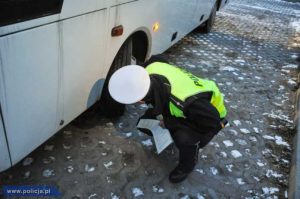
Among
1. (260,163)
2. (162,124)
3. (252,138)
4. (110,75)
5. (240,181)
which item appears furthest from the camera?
(252,138)

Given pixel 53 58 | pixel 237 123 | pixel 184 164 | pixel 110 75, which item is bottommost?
pixel 237 123

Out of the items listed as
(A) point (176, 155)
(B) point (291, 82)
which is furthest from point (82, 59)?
(B) point (291, 82)

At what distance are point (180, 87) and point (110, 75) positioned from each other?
968 mm

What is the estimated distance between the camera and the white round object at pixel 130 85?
248 cm

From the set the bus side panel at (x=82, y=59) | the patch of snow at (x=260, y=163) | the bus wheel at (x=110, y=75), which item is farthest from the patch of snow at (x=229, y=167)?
the bus side panel at (x=82, y=59)

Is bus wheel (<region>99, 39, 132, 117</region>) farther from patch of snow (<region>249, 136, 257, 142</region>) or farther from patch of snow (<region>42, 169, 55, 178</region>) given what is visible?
patch of snow (<region>249, 136, 257, 142</region>)

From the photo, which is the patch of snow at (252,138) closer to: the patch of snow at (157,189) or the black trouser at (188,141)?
the black trouser at (188,141)

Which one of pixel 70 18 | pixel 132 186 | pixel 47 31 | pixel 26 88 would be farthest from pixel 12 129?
pixel 132 186

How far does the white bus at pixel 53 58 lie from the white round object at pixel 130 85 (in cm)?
33

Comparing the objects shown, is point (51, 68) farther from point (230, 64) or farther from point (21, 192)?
point (230, 64)

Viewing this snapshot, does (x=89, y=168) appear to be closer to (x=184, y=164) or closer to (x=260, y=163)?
(x=184, y=164)

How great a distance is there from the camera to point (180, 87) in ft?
8.45

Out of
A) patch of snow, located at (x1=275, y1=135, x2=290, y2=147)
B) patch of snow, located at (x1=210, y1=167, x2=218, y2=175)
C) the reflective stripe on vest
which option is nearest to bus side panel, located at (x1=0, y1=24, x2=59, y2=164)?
the reflective stripe on vest

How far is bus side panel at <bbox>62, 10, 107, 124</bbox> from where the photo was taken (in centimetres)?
234
